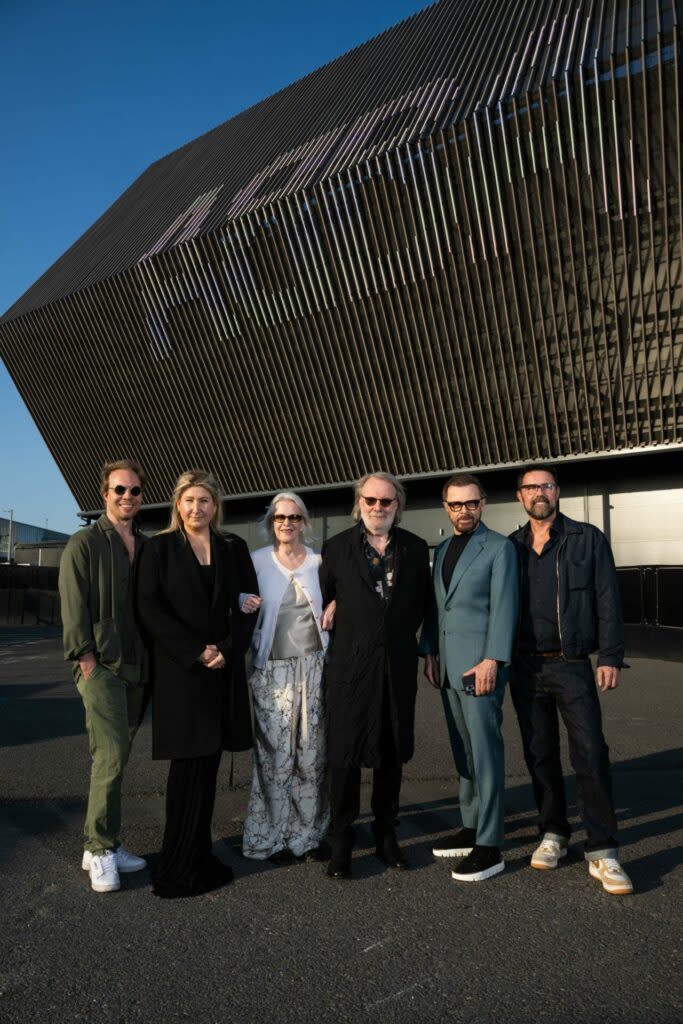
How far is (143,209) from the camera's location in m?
31.7

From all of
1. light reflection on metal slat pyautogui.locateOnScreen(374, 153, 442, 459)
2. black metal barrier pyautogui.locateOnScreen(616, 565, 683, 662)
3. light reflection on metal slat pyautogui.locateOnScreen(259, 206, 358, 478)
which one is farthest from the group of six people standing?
light reflection on metal slat pyautogui.locateOnScreen(259, 206, 358, 478)

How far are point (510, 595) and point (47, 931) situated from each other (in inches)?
89.7

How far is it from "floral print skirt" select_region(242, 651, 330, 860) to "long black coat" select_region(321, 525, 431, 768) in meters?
0.13

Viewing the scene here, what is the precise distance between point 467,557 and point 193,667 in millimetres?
1340

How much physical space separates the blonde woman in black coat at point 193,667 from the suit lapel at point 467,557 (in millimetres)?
956

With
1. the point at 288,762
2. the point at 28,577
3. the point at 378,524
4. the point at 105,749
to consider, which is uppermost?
the point at 378,524

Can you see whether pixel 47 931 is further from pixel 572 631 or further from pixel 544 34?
pixel 544 34

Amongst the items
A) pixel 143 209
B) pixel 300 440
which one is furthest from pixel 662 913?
pixel 143 209

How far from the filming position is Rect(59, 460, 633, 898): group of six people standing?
3457 mm

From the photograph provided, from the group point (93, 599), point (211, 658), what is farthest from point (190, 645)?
point (93, 599)

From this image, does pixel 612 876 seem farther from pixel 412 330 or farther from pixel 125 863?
pixel 412 330

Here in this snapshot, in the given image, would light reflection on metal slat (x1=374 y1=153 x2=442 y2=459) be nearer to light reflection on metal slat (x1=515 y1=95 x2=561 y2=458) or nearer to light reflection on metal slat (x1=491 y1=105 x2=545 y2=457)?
light reflection on metal slat (x1=491 y1=105 x2=545 y2=457)

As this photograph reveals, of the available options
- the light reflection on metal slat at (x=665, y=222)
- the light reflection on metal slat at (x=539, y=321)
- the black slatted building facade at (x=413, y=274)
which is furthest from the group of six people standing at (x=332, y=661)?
the light reflection on metal slat at (x=539, y=321)

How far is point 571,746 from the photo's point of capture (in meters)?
3.70
